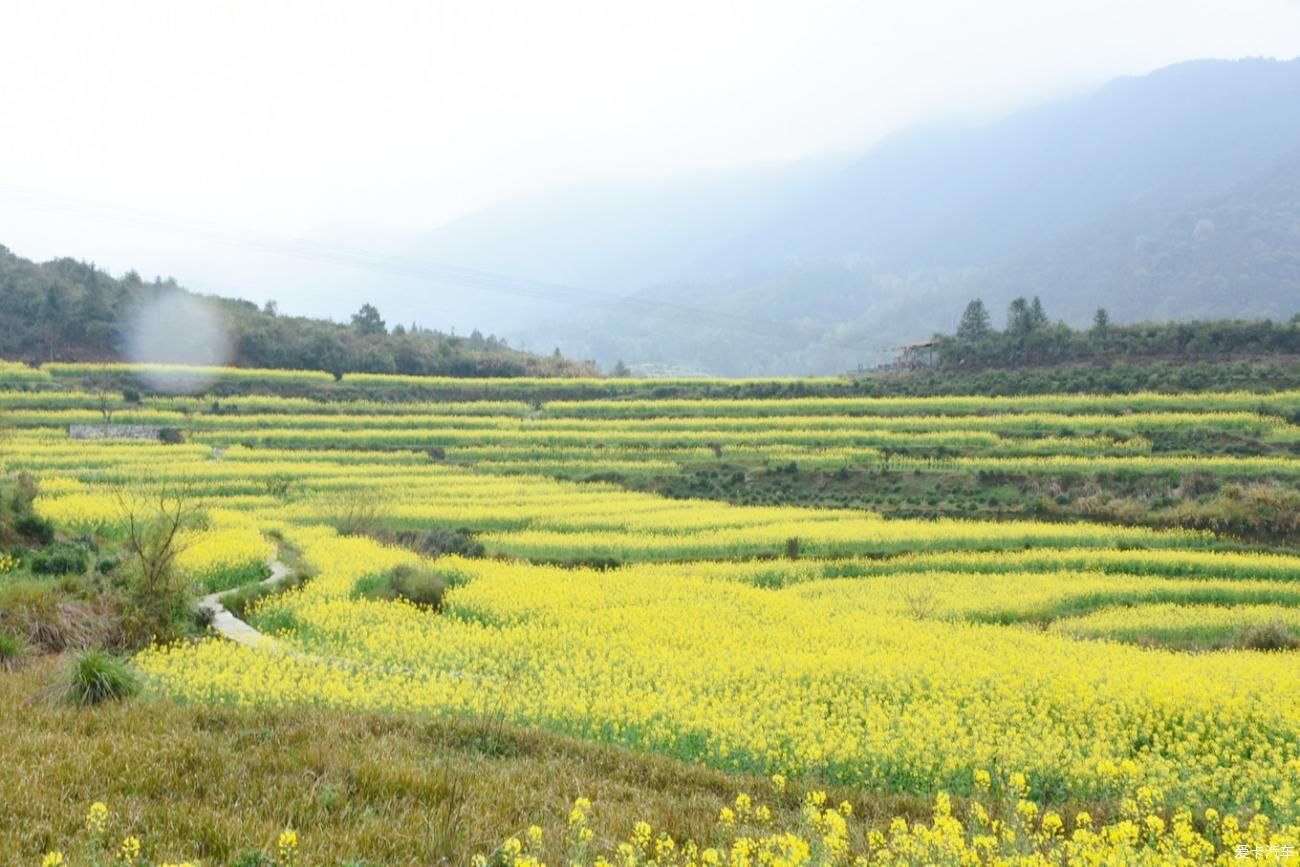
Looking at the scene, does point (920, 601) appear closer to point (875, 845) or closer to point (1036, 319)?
point (875, 845)

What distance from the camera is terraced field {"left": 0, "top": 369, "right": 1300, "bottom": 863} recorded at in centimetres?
998

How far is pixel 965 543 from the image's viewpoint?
28.8 m

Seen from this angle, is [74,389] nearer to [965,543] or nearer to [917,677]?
[965,543]

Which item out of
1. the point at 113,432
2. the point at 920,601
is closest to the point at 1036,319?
the point at 920,601

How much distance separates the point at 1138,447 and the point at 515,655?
33187 mm

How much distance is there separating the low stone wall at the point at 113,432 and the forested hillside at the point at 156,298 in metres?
23.4

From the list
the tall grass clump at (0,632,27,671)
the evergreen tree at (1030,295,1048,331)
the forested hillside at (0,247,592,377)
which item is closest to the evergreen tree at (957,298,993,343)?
the evergreen tree at (1030,295,1048,331)

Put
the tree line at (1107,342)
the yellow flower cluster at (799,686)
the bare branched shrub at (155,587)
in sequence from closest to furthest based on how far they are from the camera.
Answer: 1. the yellow flower cluster at (799,686)
2. the bare branched shrub at (155,587)
3. the tree line at (1107,342)

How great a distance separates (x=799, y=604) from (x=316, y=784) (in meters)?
15.8

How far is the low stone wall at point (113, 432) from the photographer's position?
4444 centimetres

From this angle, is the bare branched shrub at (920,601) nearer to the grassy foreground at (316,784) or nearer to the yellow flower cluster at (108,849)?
the grassy foreground at (316,784)

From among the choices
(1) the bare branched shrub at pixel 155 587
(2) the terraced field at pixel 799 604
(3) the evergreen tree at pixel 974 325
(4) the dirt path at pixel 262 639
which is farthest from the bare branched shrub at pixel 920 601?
(3) the evergreen tree at pixel 974 325

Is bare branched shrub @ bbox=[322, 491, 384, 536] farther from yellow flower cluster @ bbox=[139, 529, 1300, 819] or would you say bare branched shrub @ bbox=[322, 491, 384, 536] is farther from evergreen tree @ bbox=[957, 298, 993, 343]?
evergreen tree @ bbox=[957, 298, 993, 343]

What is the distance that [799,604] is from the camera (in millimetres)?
21156
